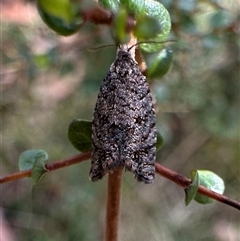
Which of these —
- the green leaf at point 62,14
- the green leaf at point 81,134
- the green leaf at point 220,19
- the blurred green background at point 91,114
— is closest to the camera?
the green leaf at point 62,14

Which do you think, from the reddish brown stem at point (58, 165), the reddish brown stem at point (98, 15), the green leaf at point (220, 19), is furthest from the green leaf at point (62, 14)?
the green leaf at point (220, 19)

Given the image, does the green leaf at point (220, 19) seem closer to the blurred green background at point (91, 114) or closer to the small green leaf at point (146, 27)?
the blurred green background at point (91, 114)

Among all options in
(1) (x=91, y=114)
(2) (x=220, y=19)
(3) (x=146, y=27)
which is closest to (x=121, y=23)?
(3) (x=146, y=27)

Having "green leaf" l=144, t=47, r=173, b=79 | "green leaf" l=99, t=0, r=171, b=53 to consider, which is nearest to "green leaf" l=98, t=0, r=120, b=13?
"green leaf" l=99, t=0, r=171, b=53

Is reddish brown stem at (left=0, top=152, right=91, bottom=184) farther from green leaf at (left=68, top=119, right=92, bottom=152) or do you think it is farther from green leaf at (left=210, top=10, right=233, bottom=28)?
green leaf at (left=210, top=10, right=233, bottom=28)

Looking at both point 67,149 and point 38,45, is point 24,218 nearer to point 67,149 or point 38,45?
point 67,149

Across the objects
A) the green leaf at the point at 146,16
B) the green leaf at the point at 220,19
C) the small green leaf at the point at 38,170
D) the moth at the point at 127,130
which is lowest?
the green leaf at the point at 220,19

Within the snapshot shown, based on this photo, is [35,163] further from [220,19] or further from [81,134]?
[220,19]
